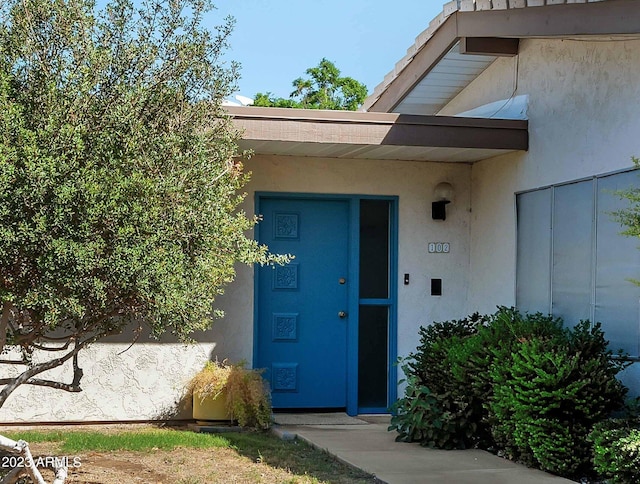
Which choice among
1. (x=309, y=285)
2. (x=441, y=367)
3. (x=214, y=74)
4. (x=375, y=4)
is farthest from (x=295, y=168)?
(x=375, y=4)

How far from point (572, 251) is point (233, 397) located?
339cm

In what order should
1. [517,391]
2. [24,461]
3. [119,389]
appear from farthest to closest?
1. [119,389]
2. [517,391]
3. [24,461]

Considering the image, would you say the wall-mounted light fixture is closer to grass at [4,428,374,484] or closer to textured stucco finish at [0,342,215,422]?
textured stucco finish at [0,342,215,422]

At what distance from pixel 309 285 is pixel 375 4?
32.2 m

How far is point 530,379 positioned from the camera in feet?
21.3

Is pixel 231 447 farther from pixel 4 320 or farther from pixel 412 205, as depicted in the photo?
pixel 412 205

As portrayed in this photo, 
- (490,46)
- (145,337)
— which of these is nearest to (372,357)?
(145,337)

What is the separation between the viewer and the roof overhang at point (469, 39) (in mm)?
6574

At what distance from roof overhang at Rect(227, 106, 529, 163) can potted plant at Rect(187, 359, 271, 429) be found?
7.36ft

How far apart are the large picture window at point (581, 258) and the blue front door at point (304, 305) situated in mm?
1970

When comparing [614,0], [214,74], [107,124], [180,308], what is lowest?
[180,308]

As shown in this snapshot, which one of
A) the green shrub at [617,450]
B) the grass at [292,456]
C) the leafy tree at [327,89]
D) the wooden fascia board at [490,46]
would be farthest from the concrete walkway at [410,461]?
the leafy tree at [327,89]

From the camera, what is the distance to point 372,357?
369 inches

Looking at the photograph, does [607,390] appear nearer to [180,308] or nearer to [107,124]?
[180,308]
